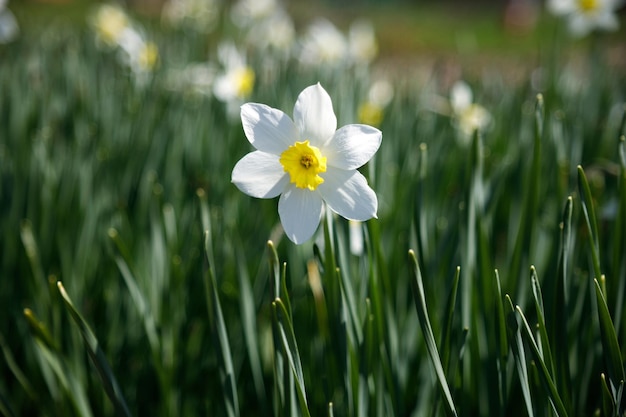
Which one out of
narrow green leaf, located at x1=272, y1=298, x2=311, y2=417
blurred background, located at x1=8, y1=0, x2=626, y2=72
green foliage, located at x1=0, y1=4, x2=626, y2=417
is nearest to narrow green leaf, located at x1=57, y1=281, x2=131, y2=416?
green foliage, located at x1=0, y1=4, x2=626, y2=417

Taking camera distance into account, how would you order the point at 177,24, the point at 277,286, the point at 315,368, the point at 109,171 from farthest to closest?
the point at 177,24, the point at 109,171, the point at 315,368, the point at 277,286

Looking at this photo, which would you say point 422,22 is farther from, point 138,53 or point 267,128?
point 267,128

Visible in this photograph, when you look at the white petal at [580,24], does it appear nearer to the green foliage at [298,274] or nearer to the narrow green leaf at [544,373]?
the green foliage at [298,274]

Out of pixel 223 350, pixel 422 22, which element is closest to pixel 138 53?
pixel 223 350

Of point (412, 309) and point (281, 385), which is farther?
point (412, 309)

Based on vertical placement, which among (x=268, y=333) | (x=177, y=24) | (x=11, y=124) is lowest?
(x=268, y=333)

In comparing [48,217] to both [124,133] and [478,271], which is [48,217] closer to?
[124,133]

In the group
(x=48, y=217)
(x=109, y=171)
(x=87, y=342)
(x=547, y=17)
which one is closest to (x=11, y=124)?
(x=109, y=171)
